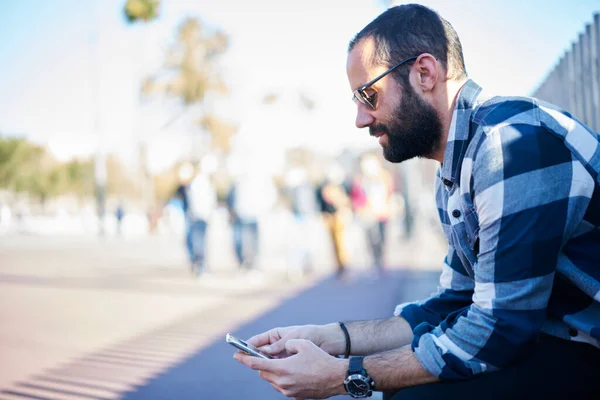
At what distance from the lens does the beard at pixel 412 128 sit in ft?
6.57

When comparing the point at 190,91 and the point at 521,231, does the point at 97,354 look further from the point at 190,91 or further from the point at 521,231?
the point at 190,91

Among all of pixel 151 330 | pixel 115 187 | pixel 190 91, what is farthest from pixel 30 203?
pixel 151 330

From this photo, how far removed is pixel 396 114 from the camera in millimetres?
2041

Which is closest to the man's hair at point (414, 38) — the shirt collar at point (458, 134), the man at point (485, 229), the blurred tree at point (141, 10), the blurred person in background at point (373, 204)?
the man at point (485, 229)

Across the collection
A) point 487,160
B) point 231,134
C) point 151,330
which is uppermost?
point 231,134

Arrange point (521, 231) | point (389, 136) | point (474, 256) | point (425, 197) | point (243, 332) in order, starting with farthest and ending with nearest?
point (425, 197)
point (243, 332)
point (389, 136)
point (474, 256)
point (521, 231)

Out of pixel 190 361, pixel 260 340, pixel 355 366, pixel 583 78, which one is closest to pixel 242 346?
pixel 260 340

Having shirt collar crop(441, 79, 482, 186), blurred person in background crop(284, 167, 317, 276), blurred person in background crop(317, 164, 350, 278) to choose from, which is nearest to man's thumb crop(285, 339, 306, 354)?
shirt collar crop(441, 79, 482, 186)

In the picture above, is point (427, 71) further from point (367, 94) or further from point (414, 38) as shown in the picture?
point (367, 94)

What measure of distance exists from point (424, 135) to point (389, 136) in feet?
0.42

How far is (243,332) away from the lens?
570 cm

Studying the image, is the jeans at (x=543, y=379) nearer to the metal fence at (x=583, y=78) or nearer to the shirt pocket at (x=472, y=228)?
the shirt pocket at (x=472, y=228)

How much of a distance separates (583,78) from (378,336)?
2003 mm

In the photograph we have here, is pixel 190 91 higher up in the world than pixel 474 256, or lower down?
higher up
